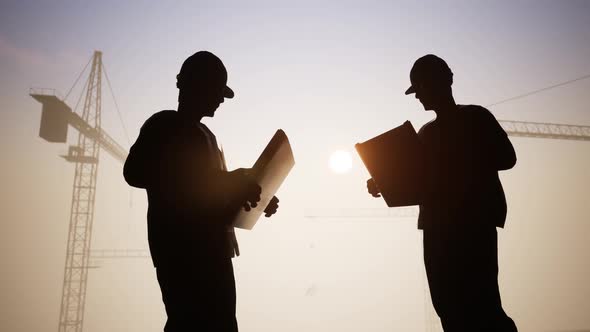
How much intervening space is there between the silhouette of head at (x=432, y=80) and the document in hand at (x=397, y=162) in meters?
0.59

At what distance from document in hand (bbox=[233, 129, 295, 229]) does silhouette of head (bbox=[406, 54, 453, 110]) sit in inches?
43.6

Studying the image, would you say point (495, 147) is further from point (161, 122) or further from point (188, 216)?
point (161, 122)

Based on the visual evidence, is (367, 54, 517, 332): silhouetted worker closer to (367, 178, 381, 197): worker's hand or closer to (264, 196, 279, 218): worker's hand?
(367, 178, 381, 197): worker's hand

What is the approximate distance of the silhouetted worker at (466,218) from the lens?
85.0 inches

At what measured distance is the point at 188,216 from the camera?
182cm

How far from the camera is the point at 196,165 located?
6.21 feet

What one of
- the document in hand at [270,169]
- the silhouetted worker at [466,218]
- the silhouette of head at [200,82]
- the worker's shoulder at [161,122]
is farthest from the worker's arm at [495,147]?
the worker's shoulder at [161,122]

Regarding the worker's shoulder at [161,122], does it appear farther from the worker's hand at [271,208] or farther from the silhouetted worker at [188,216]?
the worker's hand at [271,208]

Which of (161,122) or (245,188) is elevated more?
(161,122)

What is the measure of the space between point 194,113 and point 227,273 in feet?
3.17

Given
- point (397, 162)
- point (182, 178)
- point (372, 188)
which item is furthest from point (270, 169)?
point (372, 188)

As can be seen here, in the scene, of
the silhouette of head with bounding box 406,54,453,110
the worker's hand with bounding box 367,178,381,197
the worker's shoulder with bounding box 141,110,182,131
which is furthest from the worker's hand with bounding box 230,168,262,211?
the silhouette of head with bounding box 406,54,453,110

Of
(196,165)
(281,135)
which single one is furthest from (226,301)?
(281,135)

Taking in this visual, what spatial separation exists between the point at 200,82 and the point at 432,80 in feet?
5.37
